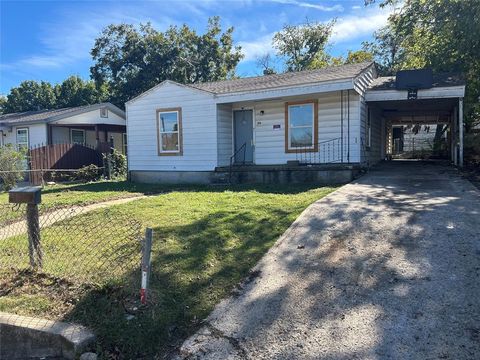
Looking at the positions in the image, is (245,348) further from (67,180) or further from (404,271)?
(67,180)

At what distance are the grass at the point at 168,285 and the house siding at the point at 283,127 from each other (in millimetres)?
5495

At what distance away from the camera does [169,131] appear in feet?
47.8

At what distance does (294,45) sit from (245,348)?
35.1m

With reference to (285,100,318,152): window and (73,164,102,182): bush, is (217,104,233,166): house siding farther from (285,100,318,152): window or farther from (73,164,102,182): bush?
(73,164,102,182): bush

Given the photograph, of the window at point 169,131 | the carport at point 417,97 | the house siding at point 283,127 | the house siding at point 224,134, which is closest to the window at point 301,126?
the house siding at point 283,127

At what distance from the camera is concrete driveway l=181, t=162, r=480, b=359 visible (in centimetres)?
319

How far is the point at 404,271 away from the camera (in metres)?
4.27

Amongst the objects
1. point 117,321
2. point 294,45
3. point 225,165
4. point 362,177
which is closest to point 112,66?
point 294,45

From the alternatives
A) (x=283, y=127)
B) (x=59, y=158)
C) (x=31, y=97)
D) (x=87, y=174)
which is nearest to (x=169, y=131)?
(x=283, y=127)

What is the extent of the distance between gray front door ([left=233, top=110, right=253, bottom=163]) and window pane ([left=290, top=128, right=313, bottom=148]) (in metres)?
1.66

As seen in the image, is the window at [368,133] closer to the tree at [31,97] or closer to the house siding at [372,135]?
the house siding at [372,135]

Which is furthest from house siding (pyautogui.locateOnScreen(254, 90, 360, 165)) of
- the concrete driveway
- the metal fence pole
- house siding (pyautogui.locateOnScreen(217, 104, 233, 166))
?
the metal fence pole

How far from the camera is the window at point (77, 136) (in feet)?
72.2

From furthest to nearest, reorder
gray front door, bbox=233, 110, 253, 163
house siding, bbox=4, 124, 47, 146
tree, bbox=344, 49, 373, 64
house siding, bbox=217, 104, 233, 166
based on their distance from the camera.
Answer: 1. tree, bbox=344, 49, 373, 64
2. house siding, bbox=4, 124, 47, 146
3. gray front door, bbox=233, 110, 253, 163
4. house siding, bbox=217, 104, 233, 166
